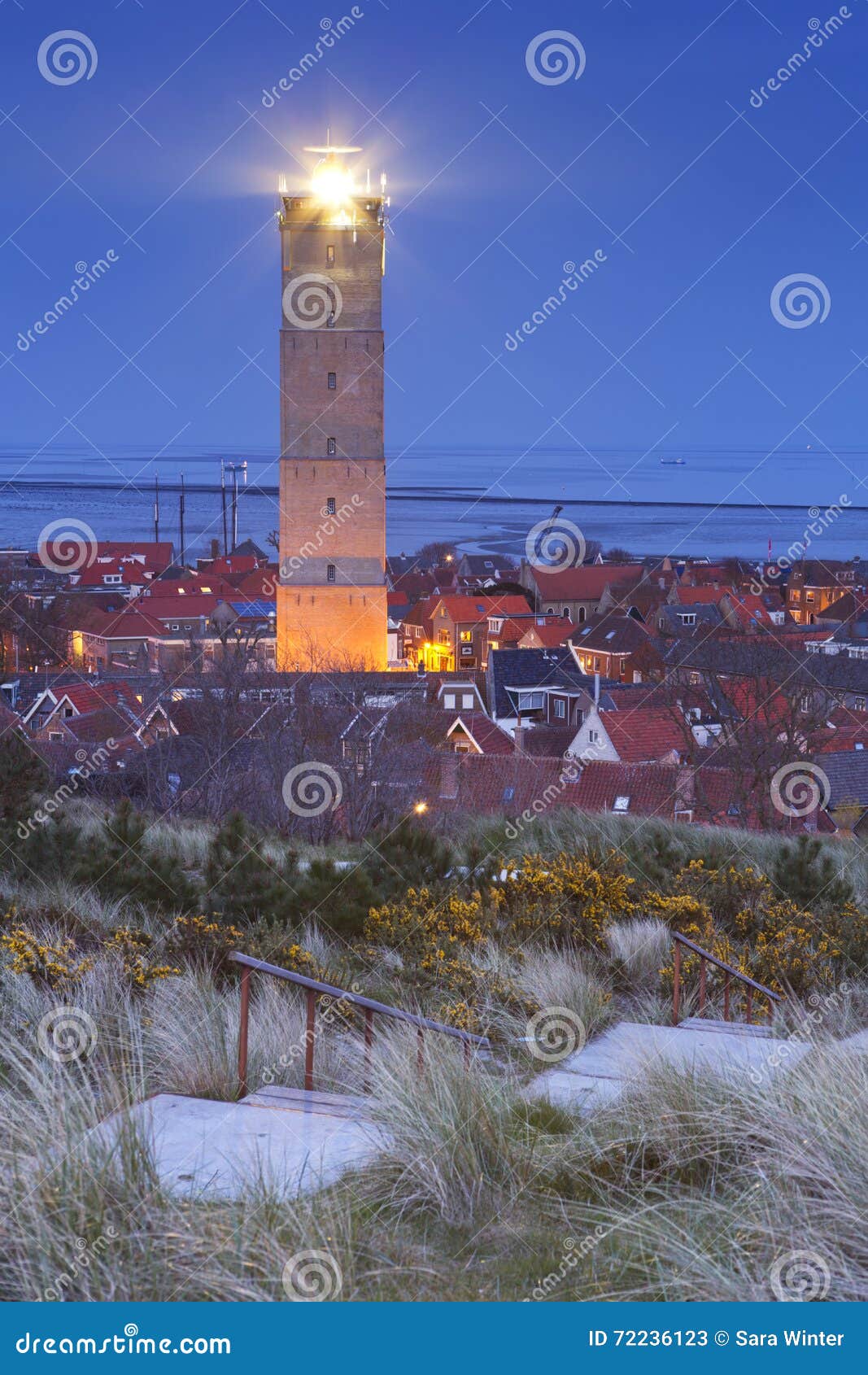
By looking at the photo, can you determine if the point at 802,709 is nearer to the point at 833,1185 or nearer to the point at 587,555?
the point at 833,1185

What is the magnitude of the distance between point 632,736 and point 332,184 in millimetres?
26938

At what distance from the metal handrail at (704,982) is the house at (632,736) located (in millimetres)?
23609

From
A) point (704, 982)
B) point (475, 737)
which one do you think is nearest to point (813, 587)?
point (475, 737)

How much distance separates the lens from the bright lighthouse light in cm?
4675

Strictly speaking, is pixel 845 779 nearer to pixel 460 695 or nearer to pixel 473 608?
pixel 460 695

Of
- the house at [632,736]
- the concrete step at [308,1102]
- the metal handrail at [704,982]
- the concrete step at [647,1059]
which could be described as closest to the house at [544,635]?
the house at [632,736]

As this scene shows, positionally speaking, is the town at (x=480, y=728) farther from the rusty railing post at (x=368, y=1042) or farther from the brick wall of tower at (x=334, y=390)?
the rusty railing post at (x=368, y=1042)

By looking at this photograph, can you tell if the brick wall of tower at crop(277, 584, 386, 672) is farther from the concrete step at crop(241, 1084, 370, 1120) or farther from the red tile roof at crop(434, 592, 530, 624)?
the concrete step at crop(241, 1084, 370, 1120)

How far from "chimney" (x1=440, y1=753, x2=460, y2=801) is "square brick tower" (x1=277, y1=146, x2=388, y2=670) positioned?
73.5 feet

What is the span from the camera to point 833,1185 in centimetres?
371

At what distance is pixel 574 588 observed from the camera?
3322 inches

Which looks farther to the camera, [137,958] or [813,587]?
[813,587]

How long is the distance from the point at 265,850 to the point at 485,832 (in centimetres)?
357

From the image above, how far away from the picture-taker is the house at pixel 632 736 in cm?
3106
